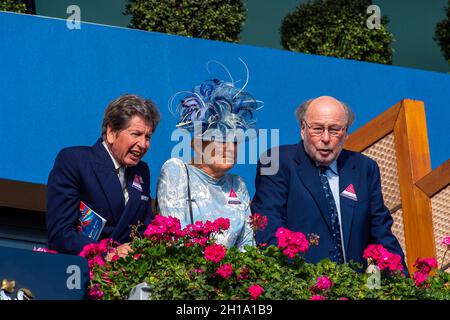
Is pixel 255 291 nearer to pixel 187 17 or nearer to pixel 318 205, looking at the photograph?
pixel 318 205

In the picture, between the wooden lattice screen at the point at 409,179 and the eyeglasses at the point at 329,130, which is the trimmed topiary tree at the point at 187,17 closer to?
the wooden lattice screen at the point at 409,179

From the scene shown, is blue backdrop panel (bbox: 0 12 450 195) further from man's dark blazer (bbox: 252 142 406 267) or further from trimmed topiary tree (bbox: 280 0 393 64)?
man's dark blazer (bbox: 252 142 406 267)

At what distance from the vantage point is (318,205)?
16.8 feet

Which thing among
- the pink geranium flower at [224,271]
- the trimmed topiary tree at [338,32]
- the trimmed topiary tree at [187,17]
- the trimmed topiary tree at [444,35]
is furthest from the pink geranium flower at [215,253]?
the trimmed topiary tree at [444,35]

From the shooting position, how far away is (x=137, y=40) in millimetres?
7715

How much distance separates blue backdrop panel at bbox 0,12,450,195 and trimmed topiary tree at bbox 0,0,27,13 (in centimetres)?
103

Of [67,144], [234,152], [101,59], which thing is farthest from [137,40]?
[234,152]

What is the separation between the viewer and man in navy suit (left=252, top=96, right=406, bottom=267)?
5.09 metres

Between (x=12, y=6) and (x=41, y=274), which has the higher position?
(x=12, y=6)

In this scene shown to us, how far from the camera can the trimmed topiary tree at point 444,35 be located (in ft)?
34.3

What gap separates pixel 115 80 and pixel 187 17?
68.4 inches

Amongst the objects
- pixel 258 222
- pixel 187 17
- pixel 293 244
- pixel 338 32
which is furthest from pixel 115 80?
pixel 293 244

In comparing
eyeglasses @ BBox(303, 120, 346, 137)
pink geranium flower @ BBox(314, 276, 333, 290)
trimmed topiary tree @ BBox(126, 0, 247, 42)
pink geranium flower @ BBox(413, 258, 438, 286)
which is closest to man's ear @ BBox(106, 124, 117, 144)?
eyeglasses @ BBox(303, 120, 346, 137)

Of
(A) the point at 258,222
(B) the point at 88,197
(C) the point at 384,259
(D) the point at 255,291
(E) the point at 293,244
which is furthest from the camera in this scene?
(B) the point at 88,197
